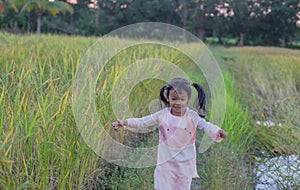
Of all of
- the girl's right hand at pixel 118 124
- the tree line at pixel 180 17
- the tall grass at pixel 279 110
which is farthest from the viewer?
the tree line at pixel 180 17

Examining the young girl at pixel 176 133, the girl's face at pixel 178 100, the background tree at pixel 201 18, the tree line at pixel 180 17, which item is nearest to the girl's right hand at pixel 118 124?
the young girl at pixel 176 133

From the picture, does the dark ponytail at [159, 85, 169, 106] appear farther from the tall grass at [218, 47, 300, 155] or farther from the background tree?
the background tree

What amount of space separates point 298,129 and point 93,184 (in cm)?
179

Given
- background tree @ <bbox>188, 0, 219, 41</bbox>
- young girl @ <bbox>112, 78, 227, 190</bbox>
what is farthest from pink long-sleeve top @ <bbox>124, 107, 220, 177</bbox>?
background tree @ <bbox>188, 0, 219, 41</bbox>

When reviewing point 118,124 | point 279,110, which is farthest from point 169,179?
point 279,110

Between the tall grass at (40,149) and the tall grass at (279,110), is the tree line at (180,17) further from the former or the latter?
the tall grass at (40,149)

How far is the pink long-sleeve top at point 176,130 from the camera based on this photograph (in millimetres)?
1369

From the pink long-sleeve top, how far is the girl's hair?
0.05 m

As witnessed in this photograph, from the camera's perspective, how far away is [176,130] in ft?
4.50

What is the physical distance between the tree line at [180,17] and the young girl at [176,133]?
1018cm

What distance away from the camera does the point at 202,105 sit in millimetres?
1416

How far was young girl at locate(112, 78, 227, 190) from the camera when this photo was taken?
4.44 ft

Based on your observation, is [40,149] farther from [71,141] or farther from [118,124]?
[118,124]

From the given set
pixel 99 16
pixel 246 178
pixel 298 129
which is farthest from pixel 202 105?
pixel 99 16
